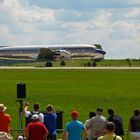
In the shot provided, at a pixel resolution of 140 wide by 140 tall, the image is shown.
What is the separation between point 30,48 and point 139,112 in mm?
107462

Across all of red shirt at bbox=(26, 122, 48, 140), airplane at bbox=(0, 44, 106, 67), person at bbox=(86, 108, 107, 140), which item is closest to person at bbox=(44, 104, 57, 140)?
person at bbox=(86, 108, 107, 140)

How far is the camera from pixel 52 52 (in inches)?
4235

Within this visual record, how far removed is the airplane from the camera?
357ft

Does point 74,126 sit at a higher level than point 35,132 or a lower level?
higher

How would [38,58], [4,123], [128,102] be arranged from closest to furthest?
[4,123], [128,102], [38,58]

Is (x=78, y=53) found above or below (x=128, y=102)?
above

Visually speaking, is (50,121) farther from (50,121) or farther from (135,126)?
(135,126)

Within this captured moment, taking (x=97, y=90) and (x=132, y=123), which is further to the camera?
(x=97, y=90)

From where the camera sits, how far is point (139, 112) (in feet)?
55.9

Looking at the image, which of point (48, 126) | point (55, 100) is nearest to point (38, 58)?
point (55, 100)

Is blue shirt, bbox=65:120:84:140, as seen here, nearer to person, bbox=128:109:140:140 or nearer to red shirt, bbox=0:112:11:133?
red shirt, bbox=0:112:11:133

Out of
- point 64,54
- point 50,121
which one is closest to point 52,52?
point 64,54

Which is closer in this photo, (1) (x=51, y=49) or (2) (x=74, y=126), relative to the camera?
(2) (x=74, y=126)

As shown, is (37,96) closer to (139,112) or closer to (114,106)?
(114,106)
